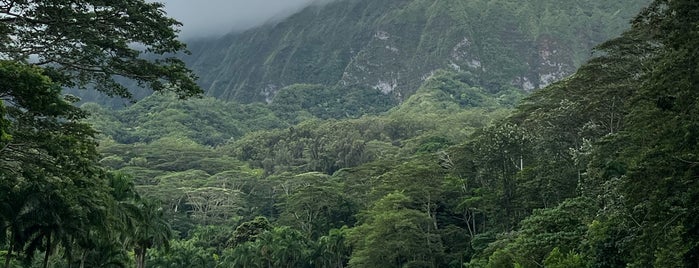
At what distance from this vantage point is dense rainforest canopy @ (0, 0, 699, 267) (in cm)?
1478

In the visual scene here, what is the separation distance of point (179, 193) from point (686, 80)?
3021 inches

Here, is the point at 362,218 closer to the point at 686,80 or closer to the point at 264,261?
the point at 264,261

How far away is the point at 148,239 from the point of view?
3628 centimetres

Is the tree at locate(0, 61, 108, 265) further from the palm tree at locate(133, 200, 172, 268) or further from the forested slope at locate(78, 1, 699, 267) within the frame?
the forested slope at locate(78, 1, 699, 267)

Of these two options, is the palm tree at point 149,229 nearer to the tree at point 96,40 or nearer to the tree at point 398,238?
the tree at point 398,238

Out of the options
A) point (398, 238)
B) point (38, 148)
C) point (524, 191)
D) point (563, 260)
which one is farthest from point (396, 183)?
point (38, 148)

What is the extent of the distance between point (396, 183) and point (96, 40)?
116ft

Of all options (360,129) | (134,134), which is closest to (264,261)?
(360,129)

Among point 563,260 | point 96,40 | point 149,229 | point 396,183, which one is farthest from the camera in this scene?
point 396,183

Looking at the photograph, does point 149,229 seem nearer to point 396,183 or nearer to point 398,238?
point 398,238

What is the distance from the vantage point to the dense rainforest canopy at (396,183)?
14781 mm

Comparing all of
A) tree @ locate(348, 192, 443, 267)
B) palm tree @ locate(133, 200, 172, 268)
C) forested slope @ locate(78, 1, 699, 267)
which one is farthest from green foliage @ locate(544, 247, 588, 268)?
palm tree @ locate(133, 200, 172, 268)

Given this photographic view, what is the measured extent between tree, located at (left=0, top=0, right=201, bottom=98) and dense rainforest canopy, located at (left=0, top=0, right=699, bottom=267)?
0.15 ft

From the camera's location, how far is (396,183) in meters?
48.0
